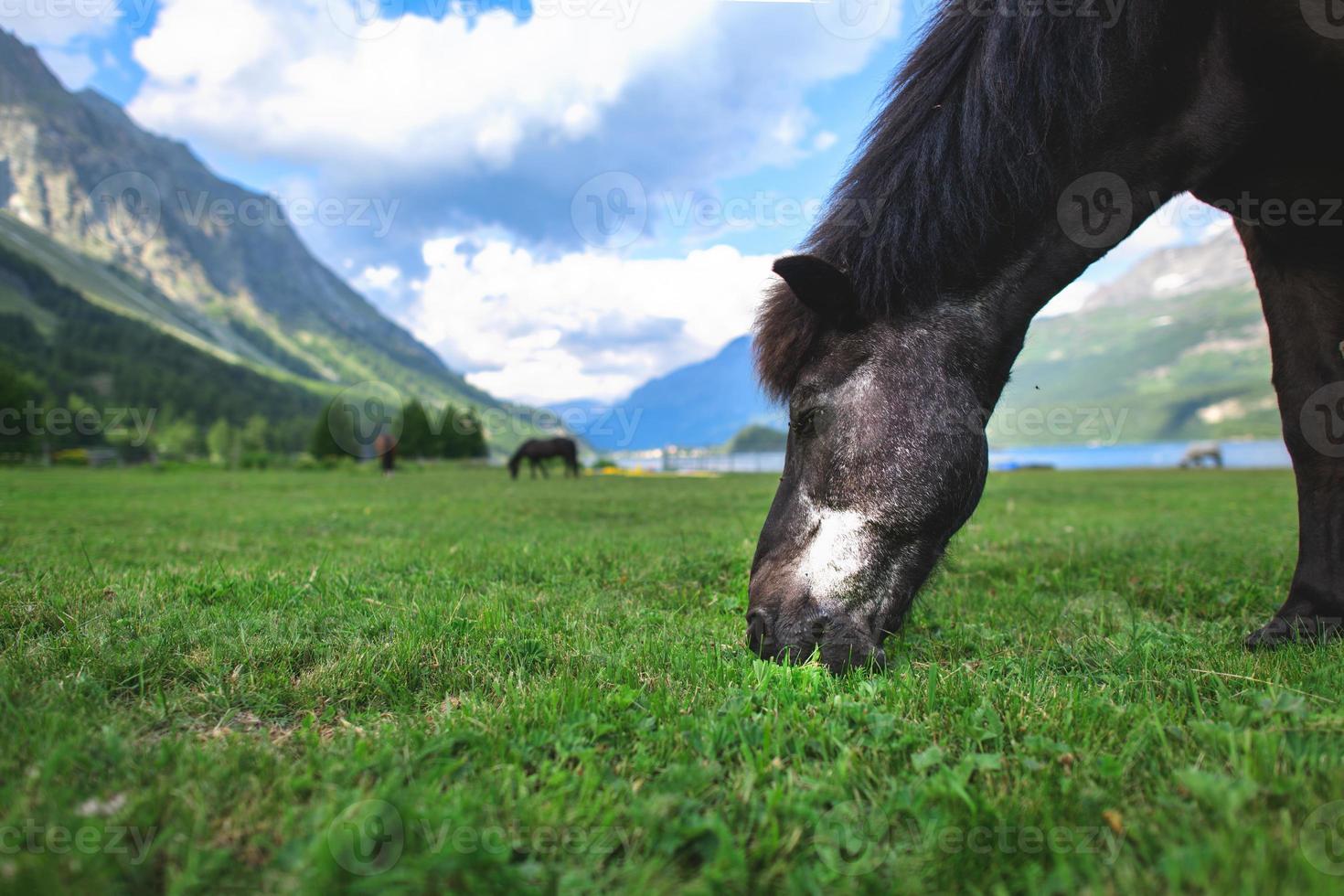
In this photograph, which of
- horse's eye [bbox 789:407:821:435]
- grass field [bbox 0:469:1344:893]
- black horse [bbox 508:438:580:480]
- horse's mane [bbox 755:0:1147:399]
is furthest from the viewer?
black horse [bbox 508:438:580:480]

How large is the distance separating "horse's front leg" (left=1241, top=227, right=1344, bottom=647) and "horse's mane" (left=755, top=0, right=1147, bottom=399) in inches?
60.0

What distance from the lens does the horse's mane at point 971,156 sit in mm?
2945

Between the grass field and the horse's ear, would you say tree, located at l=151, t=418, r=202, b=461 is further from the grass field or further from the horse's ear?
the horse's ear

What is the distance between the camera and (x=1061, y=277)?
316cm

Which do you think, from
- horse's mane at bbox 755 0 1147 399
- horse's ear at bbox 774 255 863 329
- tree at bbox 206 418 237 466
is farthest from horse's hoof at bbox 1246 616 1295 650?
tree at bbox 206 418 237 466

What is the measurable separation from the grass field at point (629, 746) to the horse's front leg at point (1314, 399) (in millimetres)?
479

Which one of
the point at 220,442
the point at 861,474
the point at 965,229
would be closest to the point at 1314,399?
the point at 965,229

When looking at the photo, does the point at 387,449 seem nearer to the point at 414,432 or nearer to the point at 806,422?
the point at 806,422

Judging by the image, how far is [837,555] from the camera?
287 cm

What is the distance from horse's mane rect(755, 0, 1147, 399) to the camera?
2945mm

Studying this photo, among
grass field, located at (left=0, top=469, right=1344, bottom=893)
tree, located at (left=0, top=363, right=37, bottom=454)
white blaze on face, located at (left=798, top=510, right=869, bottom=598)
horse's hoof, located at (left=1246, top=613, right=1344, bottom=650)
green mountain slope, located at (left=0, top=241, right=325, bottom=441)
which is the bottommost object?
grass field, located at (left=0, top=469, right=1344, bottom=893)

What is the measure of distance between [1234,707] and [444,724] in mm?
2498

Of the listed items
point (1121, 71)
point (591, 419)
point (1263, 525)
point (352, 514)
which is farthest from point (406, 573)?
point (591, 419)

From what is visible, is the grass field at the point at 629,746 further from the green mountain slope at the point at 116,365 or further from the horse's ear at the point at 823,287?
the green mountain slope at the point at 116,365
